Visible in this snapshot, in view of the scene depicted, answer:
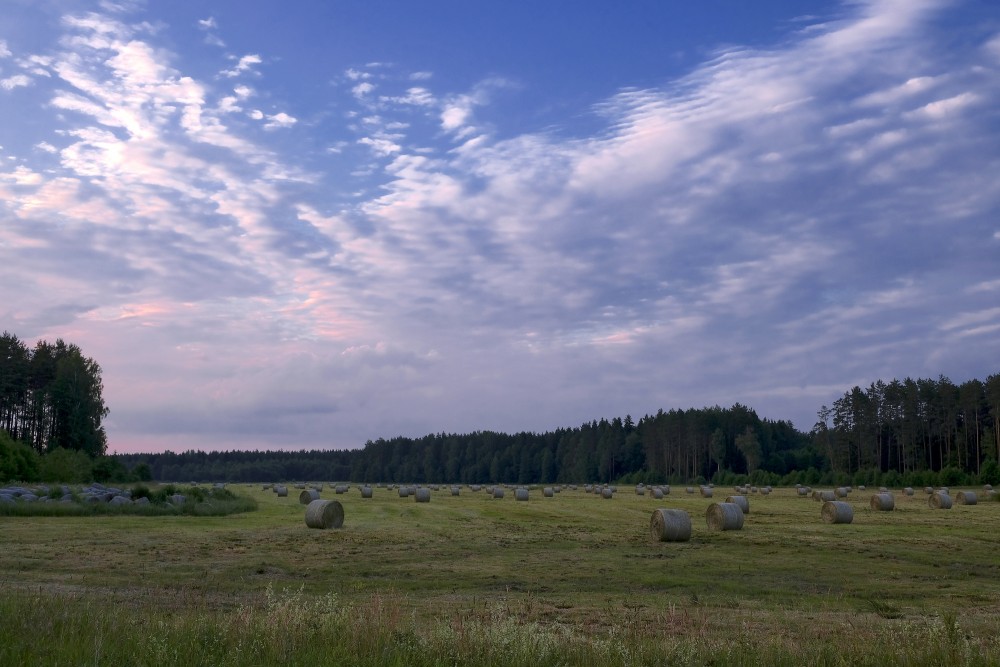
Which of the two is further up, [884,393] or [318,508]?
[884,393]

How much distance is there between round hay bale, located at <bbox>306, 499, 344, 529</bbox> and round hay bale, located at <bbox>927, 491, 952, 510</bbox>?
34362 mm

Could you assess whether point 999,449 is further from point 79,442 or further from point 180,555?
point 79,442

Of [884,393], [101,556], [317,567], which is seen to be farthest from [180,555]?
[884,393]

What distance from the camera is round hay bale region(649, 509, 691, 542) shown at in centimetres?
2908

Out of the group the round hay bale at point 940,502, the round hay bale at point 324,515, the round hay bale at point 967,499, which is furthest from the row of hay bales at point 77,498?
the round hay bale at point 967,499

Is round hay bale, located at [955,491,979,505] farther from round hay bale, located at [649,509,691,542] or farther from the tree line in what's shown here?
the tree line

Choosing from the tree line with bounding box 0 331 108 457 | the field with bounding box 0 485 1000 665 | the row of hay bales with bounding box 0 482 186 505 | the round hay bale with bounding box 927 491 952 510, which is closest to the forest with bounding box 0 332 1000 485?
the tree line with bounding box 0 331 108 457

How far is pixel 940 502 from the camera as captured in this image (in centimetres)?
4950

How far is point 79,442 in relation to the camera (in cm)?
10469

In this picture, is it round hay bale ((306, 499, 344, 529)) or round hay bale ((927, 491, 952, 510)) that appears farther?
round hay bale ((927, 491, 952, 510))

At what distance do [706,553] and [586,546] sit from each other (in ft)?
12.4

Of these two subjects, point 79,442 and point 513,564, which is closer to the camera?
point 513,564

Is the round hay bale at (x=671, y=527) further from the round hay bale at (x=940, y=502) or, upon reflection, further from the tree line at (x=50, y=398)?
the tree line at (x=50, y=398)

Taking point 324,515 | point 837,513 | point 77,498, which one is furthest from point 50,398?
point 837,513
